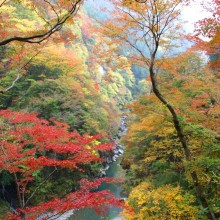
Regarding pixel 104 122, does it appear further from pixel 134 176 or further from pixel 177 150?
pixel 177 150

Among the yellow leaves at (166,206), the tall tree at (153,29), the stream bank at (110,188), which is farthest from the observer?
the stream bank at (110,188)

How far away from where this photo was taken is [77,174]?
1550cm

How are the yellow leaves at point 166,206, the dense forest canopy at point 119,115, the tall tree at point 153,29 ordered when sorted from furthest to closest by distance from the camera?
the yellow leaves at point 166,206, the tall tree at point 153,29, the dense forest canopy at point 119,115

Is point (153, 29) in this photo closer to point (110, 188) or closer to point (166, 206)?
point (166, 206)

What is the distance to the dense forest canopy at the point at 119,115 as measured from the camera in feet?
18.7

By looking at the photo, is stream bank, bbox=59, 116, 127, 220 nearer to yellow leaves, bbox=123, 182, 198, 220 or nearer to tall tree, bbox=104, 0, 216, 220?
yellow leaves, bbox=123, 182, 198, 220

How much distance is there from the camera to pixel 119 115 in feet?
37.6

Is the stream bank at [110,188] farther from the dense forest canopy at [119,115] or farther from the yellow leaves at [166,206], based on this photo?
the yellow leaves at [166,206]

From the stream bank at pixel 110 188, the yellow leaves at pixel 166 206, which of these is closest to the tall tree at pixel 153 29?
the yellow leaves at pixel 166 206

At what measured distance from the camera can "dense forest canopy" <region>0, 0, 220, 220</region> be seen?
5699 mm

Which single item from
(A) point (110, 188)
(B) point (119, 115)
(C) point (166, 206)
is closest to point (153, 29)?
(C) point (166, 206)

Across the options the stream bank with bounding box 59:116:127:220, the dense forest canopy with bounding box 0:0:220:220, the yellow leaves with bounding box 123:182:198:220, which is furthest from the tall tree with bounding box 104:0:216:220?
the stream bank with bounding box 59:116:127:220

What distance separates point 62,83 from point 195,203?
11935 mm

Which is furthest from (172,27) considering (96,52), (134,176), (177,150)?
(134,176)
